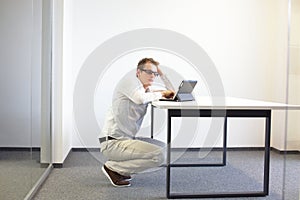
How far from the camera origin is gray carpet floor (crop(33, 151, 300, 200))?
8.87 feet

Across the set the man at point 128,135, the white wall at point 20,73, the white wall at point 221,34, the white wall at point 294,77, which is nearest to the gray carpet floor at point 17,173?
the white wall at point 20,73

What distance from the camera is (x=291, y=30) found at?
2424 millimetres

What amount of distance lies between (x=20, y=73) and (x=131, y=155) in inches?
43.3

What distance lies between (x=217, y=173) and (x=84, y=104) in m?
1.82

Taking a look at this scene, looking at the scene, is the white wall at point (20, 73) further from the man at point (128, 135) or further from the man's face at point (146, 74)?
the man's face at point (146, 74)

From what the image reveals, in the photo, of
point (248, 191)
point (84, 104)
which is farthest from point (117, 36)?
point (248, 191)

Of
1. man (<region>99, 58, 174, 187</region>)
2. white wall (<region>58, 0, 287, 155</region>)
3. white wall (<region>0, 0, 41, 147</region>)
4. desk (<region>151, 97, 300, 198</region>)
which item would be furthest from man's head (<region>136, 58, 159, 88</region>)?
white wall (<region>58, 0, 287, 155</region>)

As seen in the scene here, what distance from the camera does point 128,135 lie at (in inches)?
125

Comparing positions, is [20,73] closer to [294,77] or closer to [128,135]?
[128,135]

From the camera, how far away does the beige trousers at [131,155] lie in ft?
9.91

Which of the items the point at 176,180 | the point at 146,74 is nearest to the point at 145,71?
the point at 146,74

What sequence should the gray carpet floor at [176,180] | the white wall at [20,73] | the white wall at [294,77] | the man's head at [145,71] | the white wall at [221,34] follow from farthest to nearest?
1. the white wall at [221,34]
2. the man's head at [145,71]
3. the gray carpet floor at [176,180]
4. the white wall at [294,77]
5. the white wall at [20,73]

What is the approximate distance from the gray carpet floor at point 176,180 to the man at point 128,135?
13cm

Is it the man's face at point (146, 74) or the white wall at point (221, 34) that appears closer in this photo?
the man's face at point (146, 74)
